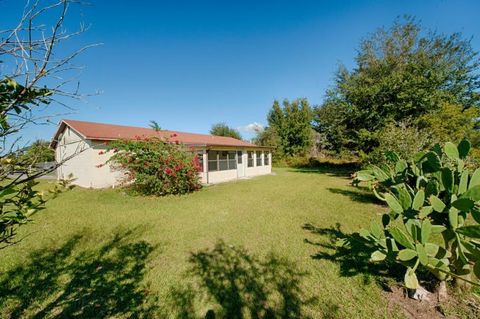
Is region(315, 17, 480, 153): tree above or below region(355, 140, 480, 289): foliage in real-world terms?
above

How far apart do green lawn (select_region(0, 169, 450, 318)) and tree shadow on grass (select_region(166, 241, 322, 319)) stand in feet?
0.05

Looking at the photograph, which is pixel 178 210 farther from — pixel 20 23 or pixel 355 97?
pixel 355 97

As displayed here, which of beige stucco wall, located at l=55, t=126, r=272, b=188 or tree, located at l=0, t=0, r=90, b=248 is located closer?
tree, located at l=0, t=0, r=90, b=248

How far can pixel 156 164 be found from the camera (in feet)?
29.7

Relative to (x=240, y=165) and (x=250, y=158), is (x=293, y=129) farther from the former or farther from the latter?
(x=240, y=165)

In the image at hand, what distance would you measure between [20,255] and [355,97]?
19141 mm

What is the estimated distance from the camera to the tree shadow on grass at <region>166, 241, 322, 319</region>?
2.53 m

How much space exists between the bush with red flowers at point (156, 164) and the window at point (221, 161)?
4167 mm

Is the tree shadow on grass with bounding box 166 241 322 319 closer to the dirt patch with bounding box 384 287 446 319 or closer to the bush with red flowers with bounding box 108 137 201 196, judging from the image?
the dirt patch with bounding box 384 287 446 319

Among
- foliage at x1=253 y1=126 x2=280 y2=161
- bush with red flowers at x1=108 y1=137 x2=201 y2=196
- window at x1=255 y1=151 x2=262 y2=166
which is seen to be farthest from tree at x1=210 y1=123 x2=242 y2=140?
bush with red flowers at x1=108 y1=137 x2=201 y2=196

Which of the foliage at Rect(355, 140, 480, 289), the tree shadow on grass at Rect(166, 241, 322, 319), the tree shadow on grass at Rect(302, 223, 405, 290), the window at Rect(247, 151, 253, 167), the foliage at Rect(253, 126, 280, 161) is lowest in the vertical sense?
the tree shadow on grass at Rect(166, 241, 322, 319)

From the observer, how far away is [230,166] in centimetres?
1538

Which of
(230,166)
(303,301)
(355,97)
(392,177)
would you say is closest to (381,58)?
(355,97)

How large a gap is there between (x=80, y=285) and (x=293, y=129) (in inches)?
1257
